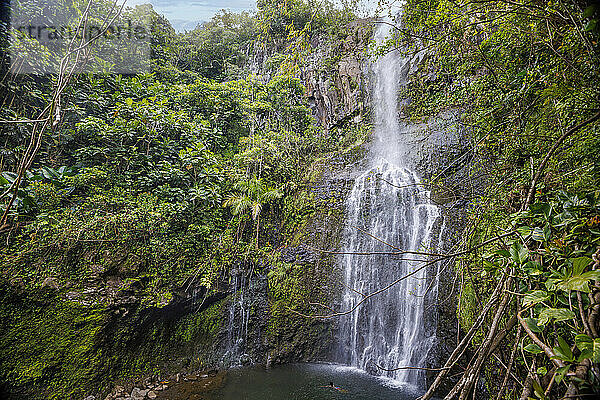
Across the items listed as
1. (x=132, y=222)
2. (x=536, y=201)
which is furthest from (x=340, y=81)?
(x=536, y=201)

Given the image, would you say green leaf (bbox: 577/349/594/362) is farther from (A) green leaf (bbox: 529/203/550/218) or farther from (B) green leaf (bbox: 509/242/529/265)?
(A) green leaf (bbox: 529/203/550/218)

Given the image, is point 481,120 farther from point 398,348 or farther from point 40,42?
point 40,42

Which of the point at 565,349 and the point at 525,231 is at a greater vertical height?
the point at 525,231

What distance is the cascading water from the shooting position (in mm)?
5160

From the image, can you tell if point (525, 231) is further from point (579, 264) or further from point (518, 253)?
point (579, 264)

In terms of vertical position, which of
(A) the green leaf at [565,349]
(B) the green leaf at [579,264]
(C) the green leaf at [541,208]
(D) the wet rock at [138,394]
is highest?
(C) the green leaf at [541,208]

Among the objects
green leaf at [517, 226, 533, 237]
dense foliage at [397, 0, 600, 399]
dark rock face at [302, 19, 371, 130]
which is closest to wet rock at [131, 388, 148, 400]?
dense foliage at [397, 0, 600, 399]

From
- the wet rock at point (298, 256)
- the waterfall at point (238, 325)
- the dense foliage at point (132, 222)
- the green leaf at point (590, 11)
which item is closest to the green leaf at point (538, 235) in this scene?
the green leaf at point (590, 11)

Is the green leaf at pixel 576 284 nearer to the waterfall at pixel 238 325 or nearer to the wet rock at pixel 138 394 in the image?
the wet rock at pixel 138 394

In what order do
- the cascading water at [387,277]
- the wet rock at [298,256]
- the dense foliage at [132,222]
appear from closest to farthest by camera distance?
the dense foliage at [132,222]
the cascading water at [387,277]
the wet rock at [298,256]

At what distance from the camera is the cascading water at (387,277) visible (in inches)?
203

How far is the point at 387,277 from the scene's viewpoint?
591cm

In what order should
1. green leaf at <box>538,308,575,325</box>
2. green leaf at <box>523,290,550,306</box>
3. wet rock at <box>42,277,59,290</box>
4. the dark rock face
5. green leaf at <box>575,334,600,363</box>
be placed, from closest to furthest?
green leaf at <box>575,334,600,363</box> < green leaf at <box>538,308,575,325</box> < green leaf at <box>523,290,550,306</box> < wet rock at <box>42,277,59,290</box> < the dark rock face

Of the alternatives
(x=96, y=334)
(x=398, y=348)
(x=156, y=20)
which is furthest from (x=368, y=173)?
(x=156, y=20)
